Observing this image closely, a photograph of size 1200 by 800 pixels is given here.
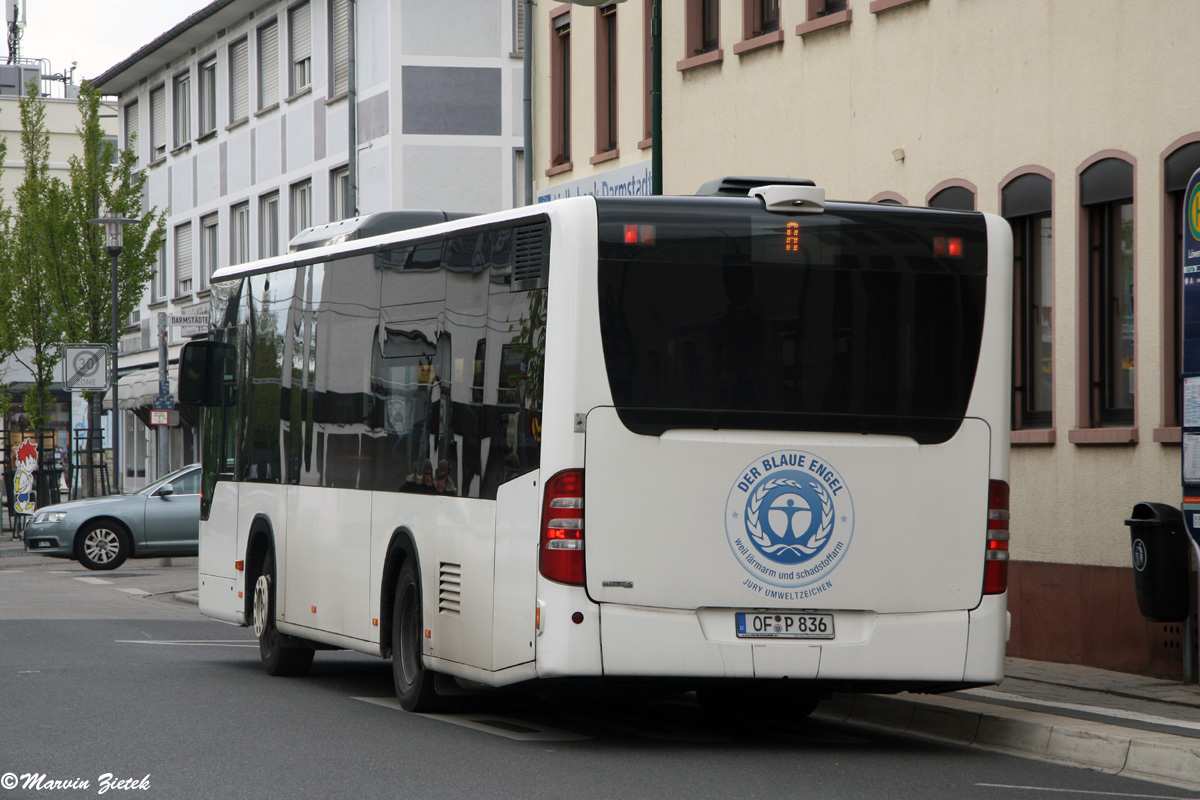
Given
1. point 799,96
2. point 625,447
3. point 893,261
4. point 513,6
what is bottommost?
point 625,447

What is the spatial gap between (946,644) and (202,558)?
7.80 m

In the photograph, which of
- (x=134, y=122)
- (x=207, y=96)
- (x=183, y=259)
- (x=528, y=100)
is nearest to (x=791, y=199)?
(x=528, y=100)

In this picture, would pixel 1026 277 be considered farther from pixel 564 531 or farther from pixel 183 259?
pixel 183 259

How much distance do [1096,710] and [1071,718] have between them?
763 mm

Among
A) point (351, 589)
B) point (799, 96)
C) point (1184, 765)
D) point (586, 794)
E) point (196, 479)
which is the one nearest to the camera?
point (586, 794)

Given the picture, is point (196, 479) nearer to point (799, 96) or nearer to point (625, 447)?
point (799, 96)

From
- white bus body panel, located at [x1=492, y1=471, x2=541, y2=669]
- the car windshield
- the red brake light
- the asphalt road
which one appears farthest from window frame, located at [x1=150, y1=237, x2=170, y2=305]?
the red brake light

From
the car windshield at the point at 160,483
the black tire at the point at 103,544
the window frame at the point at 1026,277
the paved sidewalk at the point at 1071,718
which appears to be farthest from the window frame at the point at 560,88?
the paved sidewalk at the point at 1071,718

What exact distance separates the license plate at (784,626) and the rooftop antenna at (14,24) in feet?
234

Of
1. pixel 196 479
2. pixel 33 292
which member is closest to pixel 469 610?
pixel 196 479

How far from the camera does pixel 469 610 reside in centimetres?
1054

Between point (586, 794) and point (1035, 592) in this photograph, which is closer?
point (586, 794)

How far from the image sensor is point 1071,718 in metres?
10.7

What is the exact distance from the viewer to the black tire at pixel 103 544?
29.5 metres
